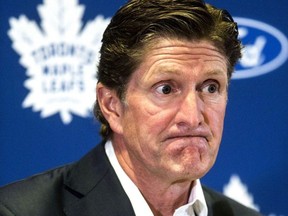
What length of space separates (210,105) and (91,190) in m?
0.32

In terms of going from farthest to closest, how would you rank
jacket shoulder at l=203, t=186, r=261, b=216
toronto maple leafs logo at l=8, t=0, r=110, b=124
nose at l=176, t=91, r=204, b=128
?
toronto maple leafs logo at l=8, t=0, r=110, b=124
jacket shoulder at l=203, t=186, r=261, b=216
nose at l=176, t=91, r=204, b=128

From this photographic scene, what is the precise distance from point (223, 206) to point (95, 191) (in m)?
0.40

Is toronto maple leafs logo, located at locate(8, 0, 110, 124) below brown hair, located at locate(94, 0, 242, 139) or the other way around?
the other way around

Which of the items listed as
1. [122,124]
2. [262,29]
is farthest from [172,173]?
[262,29]

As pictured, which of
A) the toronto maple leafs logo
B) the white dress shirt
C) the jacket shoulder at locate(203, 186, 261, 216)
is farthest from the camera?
the toronto maple leafs logo

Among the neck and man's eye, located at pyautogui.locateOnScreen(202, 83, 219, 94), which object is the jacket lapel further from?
man's eye, located at pyautogui.locateOnScreen(202, 83, 219, 94)

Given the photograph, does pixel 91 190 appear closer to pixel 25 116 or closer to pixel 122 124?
pixel 122 124

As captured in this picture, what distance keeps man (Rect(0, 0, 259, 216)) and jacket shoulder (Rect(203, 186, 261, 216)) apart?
12 centimetres

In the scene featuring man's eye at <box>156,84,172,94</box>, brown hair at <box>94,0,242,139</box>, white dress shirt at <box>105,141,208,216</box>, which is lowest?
white dress shirt at <box>105,141,208,216</box>

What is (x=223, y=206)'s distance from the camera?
183 cm

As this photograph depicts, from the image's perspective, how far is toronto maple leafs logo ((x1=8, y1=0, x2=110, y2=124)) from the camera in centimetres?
197

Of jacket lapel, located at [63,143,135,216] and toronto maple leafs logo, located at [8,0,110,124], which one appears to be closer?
jacket lapel, located at [63,143,135,216]

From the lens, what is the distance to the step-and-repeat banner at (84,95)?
1.97 metres

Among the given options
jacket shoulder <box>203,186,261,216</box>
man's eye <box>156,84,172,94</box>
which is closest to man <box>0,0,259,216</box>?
man's eye <box>156,84,172,94</box>
